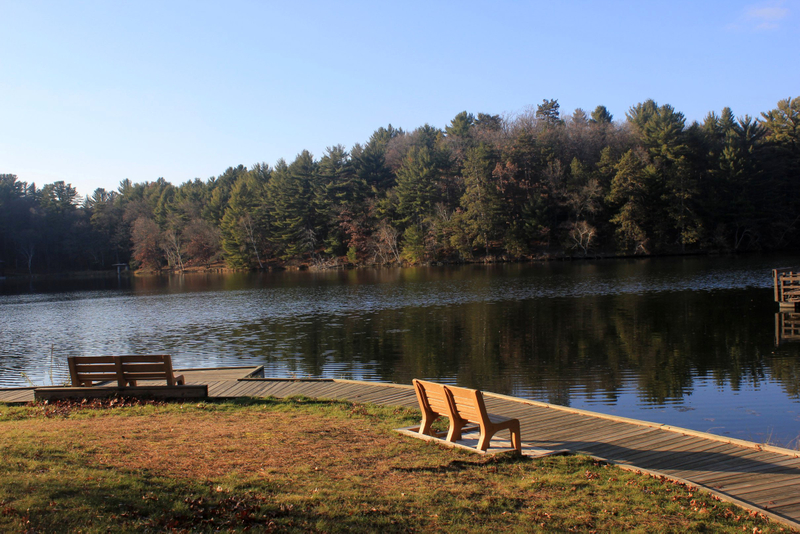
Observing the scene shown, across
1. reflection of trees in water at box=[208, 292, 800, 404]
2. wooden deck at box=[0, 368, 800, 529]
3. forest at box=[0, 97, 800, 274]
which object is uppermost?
forest at box=[0, 97, 800, 274]

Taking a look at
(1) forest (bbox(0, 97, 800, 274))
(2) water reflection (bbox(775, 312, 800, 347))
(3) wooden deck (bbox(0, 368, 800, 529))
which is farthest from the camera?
(1) forest (bbox(0, 97, 800, 274))

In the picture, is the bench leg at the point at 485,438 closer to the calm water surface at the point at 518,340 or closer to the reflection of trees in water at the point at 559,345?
the calm water surface at the point at 518,340

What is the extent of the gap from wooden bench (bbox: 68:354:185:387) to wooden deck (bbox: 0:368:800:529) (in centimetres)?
111

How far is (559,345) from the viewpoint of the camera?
1716 centimetres

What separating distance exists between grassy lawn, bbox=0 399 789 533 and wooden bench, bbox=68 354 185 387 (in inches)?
96.1

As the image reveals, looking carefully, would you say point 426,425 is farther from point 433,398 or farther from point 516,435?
point 516,435

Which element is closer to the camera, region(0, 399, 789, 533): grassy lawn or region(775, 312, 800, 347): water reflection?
region(0, 399, 789, 533): grassy lawn

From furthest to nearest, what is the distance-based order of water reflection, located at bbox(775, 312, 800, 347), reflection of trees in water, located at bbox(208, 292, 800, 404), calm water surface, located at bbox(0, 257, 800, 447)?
water reflection, located at bbox(775, 312, 800, 347), reflection of trees in water, located at bbox(208, 292, 800, 404), calm water surface, located at bbox(0, 257, 800, 447)

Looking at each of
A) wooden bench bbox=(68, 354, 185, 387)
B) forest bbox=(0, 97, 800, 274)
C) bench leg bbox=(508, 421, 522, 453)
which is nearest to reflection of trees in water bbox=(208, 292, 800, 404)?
bench leg bbox=(508, 421, 522, 453)

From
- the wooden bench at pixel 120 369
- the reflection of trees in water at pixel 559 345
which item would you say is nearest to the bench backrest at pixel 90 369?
the wooden bench at pixel 120 369

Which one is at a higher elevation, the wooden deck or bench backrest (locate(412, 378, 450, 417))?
bench backrest (locate(412, 378, 450, 417))

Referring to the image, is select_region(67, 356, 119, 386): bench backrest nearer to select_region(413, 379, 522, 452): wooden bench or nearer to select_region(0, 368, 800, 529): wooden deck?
select_region(0, 368, 800, 529): wooden deck

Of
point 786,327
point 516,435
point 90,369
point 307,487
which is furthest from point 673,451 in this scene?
point 786,327

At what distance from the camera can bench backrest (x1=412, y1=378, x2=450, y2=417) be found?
→ 6.55 m
